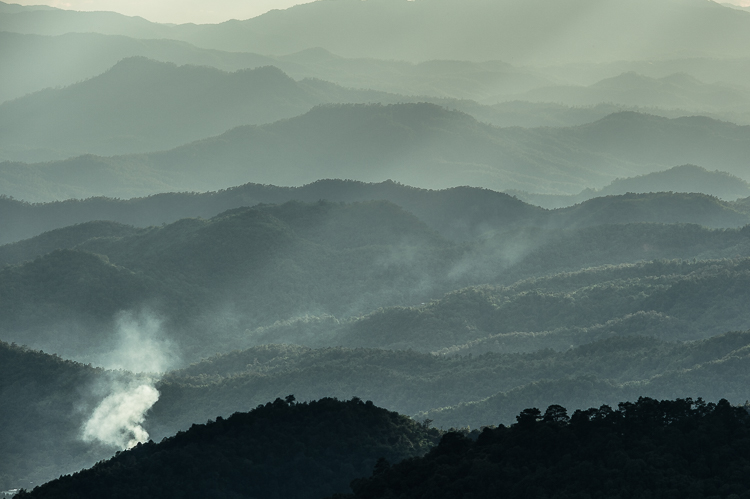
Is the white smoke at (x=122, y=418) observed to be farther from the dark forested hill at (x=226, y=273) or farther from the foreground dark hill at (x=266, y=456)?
the dark forested hill at (x=226, y=273)

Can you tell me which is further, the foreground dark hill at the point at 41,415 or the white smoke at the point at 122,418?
the white smoke at the point at 122,418

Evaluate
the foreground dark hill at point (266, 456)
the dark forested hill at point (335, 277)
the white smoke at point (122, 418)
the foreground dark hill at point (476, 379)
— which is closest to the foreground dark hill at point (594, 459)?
the foreground dark hill at point (266, 456)

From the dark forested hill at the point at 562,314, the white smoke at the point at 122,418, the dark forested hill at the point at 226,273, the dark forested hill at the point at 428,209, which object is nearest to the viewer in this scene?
the white smoke at the point at 122,418

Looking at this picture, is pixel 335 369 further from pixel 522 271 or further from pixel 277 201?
pixel 277 201

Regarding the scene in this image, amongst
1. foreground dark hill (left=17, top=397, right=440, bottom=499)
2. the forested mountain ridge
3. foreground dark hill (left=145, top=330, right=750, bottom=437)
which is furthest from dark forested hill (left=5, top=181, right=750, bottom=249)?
foreground dark hill (left=17, top=397, right=440, bottom=499)

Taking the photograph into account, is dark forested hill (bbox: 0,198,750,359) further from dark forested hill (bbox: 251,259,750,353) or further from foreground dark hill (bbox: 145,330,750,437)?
foreground dark hill (bbox: 145,330,750,437)

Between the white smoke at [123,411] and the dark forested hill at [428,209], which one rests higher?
the dark forested hill at [428,209]

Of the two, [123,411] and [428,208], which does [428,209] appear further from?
[123,411]
